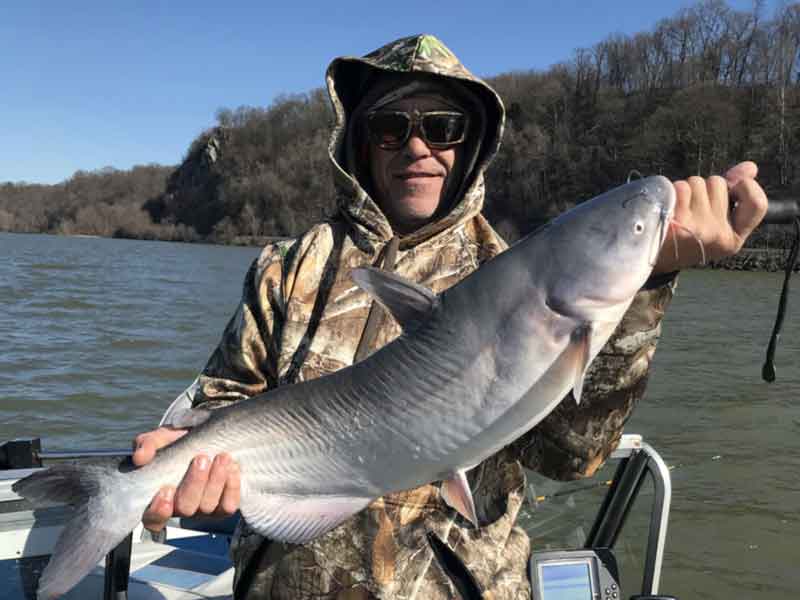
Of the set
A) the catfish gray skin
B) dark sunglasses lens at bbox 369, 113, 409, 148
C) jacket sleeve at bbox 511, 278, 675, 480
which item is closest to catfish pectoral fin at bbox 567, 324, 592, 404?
the catfish gray skin

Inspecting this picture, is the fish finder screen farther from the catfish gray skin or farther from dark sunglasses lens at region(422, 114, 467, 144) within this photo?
dark sunglasses lens at region(422, 114, 467, 144)

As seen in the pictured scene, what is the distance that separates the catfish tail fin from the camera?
2.24 m

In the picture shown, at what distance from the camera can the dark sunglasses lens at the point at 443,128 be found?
2.92m

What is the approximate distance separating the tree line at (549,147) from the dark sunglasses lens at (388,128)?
24.8 m

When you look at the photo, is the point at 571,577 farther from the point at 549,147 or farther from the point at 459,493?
the point at 549,147

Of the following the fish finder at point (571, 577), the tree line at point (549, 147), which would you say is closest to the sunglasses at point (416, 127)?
the fish finder at point (571, 577)

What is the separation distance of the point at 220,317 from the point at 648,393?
43.7ft

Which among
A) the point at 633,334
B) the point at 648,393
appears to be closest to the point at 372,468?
the point at 633,334

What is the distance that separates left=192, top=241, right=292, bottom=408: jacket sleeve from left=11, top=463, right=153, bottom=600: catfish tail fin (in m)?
0.54

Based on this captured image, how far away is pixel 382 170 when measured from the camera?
308cm

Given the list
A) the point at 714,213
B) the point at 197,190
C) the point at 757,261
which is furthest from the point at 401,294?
the point at 197,190

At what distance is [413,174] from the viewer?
2945 mm

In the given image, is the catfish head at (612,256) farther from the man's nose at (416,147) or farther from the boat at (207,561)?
the boat at (207,561)

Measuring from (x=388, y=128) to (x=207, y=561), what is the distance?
294 centimetres
